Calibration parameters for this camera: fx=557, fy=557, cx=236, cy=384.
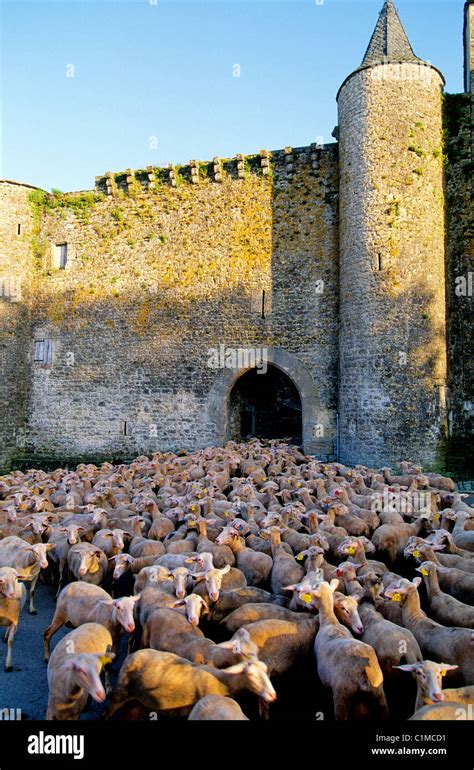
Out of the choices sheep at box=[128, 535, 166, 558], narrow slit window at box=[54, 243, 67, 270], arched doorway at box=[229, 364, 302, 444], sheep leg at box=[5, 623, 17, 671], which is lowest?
sheep leg at box=[5, 623, 17, 671]

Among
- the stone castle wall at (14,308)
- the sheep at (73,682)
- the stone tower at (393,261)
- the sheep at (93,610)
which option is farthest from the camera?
the stone castle wall at (14,308)

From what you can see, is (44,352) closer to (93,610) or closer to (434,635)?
(93,610)

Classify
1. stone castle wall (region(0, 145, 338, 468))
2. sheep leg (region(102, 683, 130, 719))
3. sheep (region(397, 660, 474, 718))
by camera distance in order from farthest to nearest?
1. stone castle wall (region(0, 145, 338, 468))
2. sheep leg (region(102, 683, 130, 719))
3. sheep (region(397, 660, 474, 718))

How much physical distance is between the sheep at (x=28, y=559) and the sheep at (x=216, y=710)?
3752 mm

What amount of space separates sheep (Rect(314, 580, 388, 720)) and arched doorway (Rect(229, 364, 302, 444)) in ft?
53.4

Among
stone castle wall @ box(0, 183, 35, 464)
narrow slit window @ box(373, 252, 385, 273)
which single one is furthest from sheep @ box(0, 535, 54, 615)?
stone castle wall @ box(0, 183, 35, 464)

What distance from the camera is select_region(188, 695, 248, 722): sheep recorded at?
366 centimetres

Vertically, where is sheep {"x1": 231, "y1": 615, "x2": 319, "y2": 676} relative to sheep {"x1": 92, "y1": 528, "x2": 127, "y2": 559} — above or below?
below

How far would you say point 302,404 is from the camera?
17547mm

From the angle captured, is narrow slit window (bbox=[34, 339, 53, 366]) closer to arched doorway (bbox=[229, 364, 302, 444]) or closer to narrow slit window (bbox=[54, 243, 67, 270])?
narrow slit window (bbox=[54, 243, 67, 270])

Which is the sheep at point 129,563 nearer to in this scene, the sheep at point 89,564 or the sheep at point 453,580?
the sheep at point 89,564

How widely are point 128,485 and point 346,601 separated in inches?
273

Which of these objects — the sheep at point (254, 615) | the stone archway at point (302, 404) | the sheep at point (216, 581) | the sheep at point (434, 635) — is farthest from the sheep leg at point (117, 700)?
the stone archway at point (302, 404)

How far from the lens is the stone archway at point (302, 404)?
17.3m
